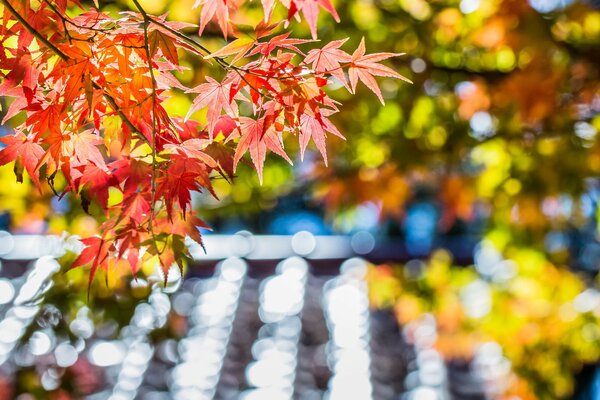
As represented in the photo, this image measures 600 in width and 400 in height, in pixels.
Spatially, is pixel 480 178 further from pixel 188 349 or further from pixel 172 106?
pixel 188 349

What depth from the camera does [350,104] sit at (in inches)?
112

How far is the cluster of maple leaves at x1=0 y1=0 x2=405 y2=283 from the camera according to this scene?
1.12 meters

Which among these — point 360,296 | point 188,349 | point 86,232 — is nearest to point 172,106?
point 86,232

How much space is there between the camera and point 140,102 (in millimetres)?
1144

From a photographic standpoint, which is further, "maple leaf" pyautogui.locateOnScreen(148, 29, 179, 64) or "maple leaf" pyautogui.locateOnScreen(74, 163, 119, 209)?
"maple leaf" pyautogui.locateOnScreen(74, 163, 119, 209)

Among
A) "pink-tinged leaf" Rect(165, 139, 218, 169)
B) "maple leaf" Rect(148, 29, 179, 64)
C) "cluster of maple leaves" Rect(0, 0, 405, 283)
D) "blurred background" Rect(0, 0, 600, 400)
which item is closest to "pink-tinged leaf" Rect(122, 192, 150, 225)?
"cluster of maple leaves" Rect(0, 0, 405, 283)

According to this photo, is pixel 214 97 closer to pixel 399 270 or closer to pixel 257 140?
pixel 257 140

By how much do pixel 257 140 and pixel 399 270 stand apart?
303 centimetres

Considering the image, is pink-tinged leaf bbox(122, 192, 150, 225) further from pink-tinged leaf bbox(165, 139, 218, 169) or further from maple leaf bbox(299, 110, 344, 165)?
maple leaf bbox(299, 110, 344, 165)

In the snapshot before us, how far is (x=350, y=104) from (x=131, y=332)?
1.22 metres

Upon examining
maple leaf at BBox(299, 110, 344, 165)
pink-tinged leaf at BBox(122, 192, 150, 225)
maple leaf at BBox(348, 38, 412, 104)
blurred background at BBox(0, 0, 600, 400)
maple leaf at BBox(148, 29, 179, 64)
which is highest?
maple leaf at BBox(148, 29, 179, 64)

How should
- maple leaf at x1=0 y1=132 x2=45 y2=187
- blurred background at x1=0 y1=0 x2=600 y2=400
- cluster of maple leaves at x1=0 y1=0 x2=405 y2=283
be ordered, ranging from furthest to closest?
blurred background at x1=0 y1=0 x2=600 y2=400
maple leaf at x1=0 y1=132 x2=45 y2=187
cluster of maple leaves at x1=0 y1=0 x2=405 y2=283

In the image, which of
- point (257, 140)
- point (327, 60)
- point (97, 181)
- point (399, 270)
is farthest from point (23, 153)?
point (399, 270)

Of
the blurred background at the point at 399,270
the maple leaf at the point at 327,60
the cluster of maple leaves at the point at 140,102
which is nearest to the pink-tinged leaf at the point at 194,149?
the cluster of maple leaves at the point at 140,102
